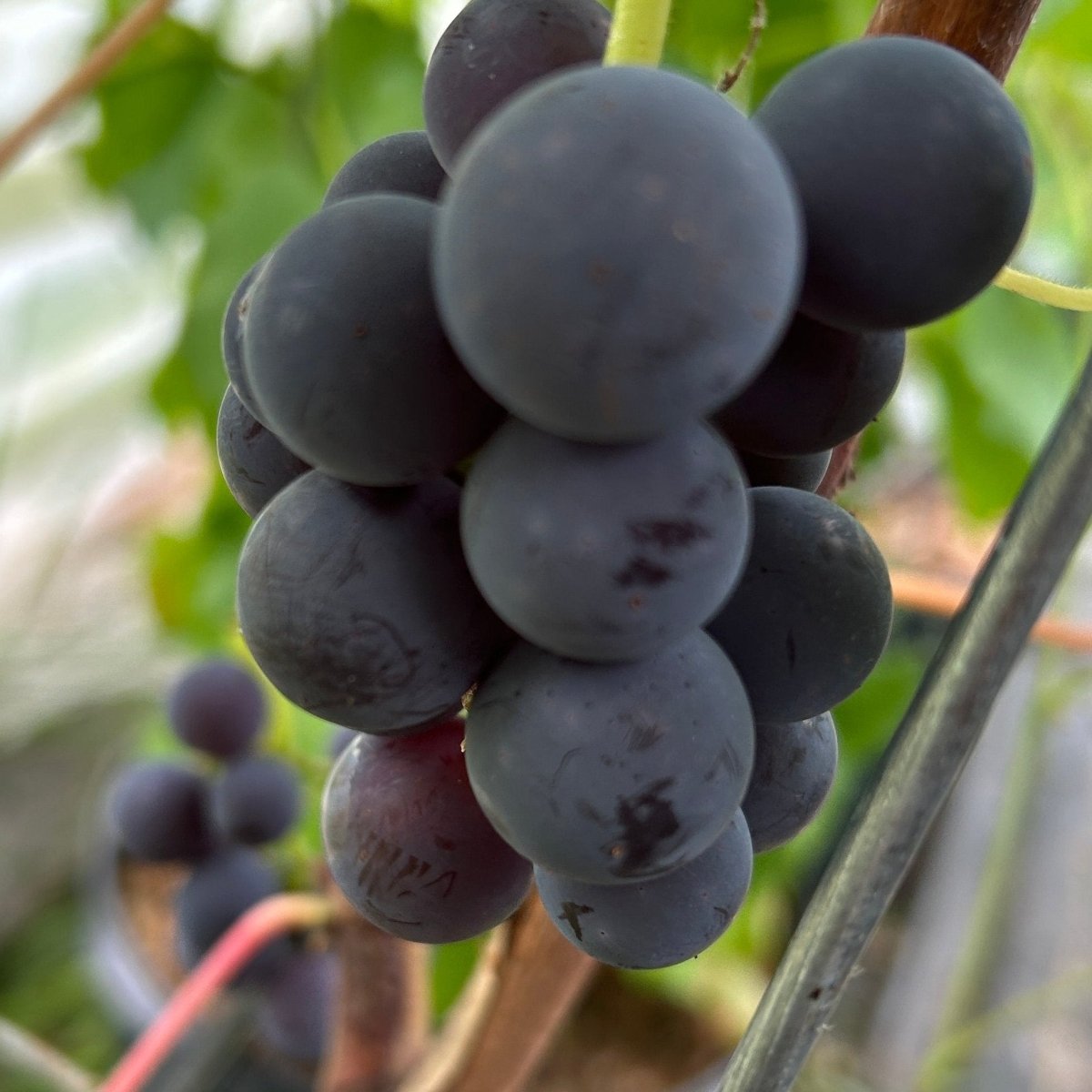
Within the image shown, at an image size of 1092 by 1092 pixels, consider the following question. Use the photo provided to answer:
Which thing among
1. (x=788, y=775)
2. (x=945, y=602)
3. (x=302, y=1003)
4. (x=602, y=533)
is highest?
(x=602, y=533)

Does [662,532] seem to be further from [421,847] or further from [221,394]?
[221,394]

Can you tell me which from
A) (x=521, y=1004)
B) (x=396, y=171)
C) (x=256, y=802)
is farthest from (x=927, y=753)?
(x=256, y=802)

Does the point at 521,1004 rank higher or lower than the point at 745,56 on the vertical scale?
lower

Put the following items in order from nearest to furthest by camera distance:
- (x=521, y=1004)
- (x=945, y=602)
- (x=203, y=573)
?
(x=521, y=1004) < (x=945, y=602) < (x=203, y=573)

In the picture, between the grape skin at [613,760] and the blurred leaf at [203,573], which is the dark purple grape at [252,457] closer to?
the grape skin at [613,760]

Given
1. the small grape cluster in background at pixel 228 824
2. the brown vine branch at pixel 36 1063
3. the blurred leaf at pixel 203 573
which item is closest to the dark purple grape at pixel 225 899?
the small grape cluster in background at pixel 228 824

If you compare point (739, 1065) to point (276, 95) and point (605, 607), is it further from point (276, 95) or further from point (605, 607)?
point (276, 95)
